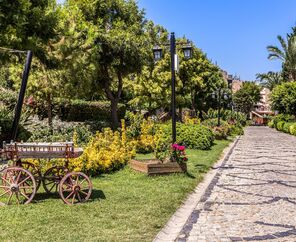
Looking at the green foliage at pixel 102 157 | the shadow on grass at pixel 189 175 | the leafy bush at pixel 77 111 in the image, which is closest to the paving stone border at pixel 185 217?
the shadow on grass at pixel 189 175

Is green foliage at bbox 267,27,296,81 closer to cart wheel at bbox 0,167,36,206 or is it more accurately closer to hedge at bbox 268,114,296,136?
hedge at bbox 268,114,296,136

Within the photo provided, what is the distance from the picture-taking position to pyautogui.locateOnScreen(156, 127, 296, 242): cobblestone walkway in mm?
5449

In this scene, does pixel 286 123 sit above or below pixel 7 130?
Answer: below

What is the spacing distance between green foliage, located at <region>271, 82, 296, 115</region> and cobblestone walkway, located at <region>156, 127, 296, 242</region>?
96.2 ft

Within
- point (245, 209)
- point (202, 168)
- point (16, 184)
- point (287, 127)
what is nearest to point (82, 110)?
point (202, 168)

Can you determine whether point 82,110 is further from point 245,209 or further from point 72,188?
point 245,209

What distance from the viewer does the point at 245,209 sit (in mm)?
6910

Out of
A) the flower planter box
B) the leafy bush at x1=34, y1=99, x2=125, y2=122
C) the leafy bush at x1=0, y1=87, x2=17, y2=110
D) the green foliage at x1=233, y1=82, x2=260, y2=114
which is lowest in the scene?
the flower planter box

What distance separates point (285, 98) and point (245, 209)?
3516cm

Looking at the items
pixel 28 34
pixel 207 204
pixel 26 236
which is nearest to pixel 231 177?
pixel 207 204

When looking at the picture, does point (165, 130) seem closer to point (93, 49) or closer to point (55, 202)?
point (93, 49)

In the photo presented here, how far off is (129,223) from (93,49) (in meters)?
13.4

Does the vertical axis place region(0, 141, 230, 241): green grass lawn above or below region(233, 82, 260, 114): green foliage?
below

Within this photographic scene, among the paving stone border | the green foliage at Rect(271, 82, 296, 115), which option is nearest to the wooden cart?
the paving stone border
